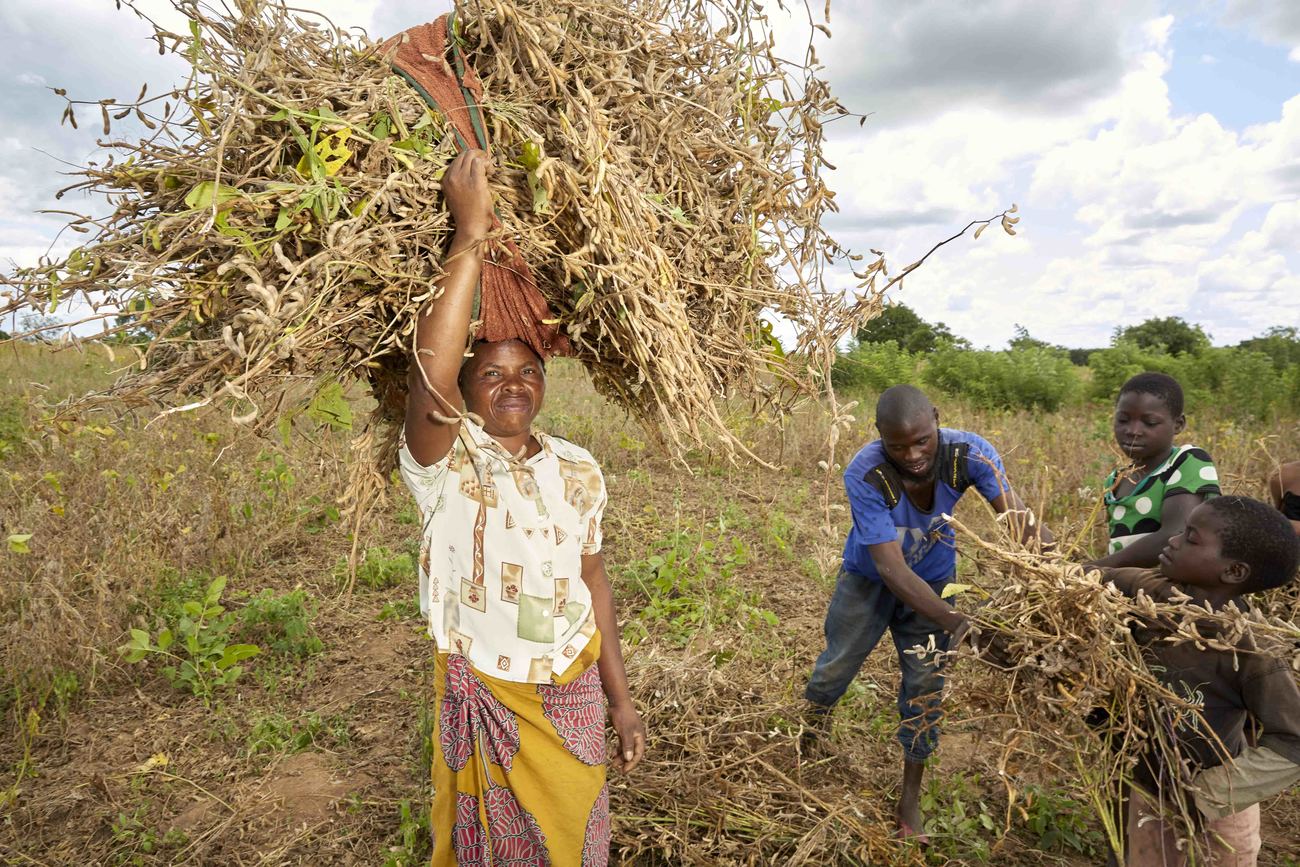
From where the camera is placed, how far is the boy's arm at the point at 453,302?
1.48m

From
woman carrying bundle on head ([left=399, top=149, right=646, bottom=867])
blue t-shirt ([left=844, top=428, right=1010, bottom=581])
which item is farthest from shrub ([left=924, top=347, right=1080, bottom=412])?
woman carrying bundle on head ([left=399, top=149, right=646, bottom=867])

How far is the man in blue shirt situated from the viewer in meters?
2.54

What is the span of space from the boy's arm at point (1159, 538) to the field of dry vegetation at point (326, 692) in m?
0.43

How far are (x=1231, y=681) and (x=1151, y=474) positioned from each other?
107 centimetres

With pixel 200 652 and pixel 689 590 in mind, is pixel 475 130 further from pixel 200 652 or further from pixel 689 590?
pixel 689 590

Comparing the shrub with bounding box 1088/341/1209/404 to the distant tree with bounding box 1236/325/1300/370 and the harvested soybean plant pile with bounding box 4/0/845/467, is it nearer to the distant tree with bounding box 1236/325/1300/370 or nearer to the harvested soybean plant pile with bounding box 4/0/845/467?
the distant tree with bounding box 1236/325/1300/370

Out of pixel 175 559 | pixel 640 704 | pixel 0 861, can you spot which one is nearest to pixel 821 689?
pixel 640 704

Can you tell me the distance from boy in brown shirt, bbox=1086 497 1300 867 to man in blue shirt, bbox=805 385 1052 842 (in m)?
0.50

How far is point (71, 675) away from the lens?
336cm

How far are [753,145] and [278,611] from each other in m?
3.26

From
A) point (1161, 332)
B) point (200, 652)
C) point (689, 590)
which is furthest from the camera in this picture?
point (1161, 332)

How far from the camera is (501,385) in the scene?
1812 mm

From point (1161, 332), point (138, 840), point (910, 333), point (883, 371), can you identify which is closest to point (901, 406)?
point (138, 840)

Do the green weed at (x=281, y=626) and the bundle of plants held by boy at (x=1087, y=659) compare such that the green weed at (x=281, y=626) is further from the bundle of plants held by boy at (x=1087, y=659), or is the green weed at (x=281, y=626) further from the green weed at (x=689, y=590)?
the bundle of plants held by boy at (x=1087, y=659)
